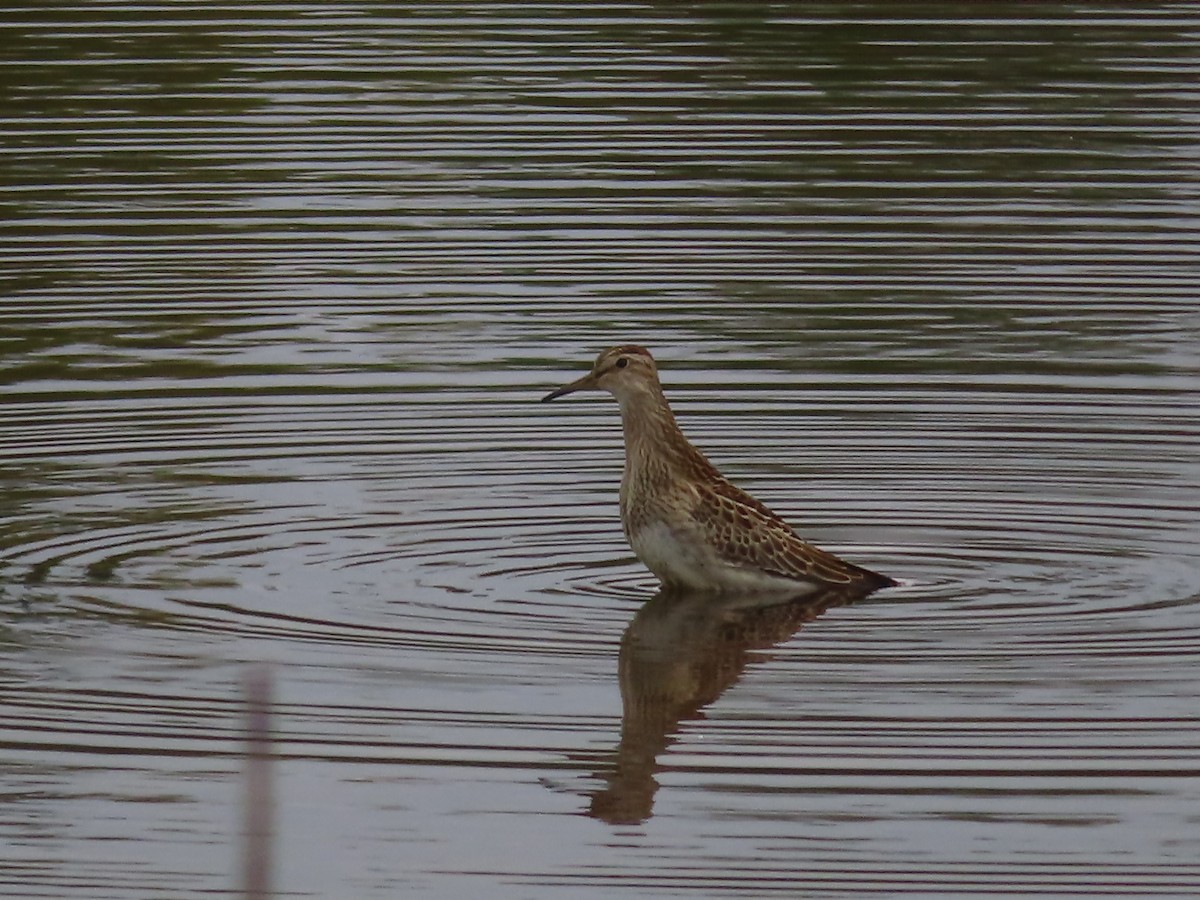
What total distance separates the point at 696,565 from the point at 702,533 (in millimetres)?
149

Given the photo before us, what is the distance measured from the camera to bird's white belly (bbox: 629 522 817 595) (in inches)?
545

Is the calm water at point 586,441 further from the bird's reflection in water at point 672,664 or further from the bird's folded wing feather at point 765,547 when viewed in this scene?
the bird's folded wing feather at point 765,547

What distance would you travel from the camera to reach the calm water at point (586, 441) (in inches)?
422

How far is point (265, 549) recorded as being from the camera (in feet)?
47.4

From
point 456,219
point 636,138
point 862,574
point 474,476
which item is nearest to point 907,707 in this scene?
point 862,574

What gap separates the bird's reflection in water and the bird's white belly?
66 mm

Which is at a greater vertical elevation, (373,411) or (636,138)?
(636,138)

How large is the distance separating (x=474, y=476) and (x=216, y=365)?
2788mm

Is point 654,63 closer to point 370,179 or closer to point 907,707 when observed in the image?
point 370,179

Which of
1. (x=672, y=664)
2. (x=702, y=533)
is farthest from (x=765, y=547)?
(x=672, y=664)

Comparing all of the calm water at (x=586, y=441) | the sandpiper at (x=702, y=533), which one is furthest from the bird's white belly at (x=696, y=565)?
the calm water at (x=586, y=441)

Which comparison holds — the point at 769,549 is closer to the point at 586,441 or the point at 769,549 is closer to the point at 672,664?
the point at 672,664

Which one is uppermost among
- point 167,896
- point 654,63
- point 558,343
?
point 654,63

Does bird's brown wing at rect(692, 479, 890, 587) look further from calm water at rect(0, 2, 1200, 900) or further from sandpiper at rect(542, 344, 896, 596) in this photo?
calm water at rect(0, 2, 1200, 900)
